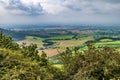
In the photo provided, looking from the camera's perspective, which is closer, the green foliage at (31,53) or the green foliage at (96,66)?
the green foliage at (96,66)

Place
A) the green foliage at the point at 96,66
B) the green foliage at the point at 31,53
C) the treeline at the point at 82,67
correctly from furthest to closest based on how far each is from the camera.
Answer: the green foliage at the point at 31,53
the green foliage at the point at 96,66
the treeline at the point at 82,67

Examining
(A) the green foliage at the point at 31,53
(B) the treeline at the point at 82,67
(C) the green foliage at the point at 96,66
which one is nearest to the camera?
(B) the treeline at the point at 82,67

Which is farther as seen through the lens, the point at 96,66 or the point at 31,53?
the point at 31,53

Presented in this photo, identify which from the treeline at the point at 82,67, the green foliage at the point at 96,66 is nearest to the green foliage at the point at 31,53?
the treeline at the point at 82,67

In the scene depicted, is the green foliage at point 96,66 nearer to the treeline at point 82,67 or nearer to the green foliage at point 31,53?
the treeline at point 82,67

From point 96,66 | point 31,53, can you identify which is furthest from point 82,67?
point 31,53

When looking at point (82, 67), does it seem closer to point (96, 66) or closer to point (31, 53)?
point (96, 66)

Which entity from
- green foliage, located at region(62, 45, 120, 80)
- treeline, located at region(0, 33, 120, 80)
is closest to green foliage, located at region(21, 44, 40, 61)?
treeline, located at region(0, 33, 120, 80)

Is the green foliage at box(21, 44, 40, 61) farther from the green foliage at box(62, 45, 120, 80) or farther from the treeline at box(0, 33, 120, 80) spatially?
the green foliage at box(62, 45, 120, 80)

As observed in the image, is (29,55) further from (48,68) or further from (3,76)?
(3,76)

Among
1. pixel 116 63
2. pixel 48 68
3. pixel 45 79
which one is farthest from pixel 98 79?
pixel 48 68

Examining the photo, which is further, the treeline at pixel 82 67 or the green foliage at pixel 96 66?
the green foliage at pixel 96 66
